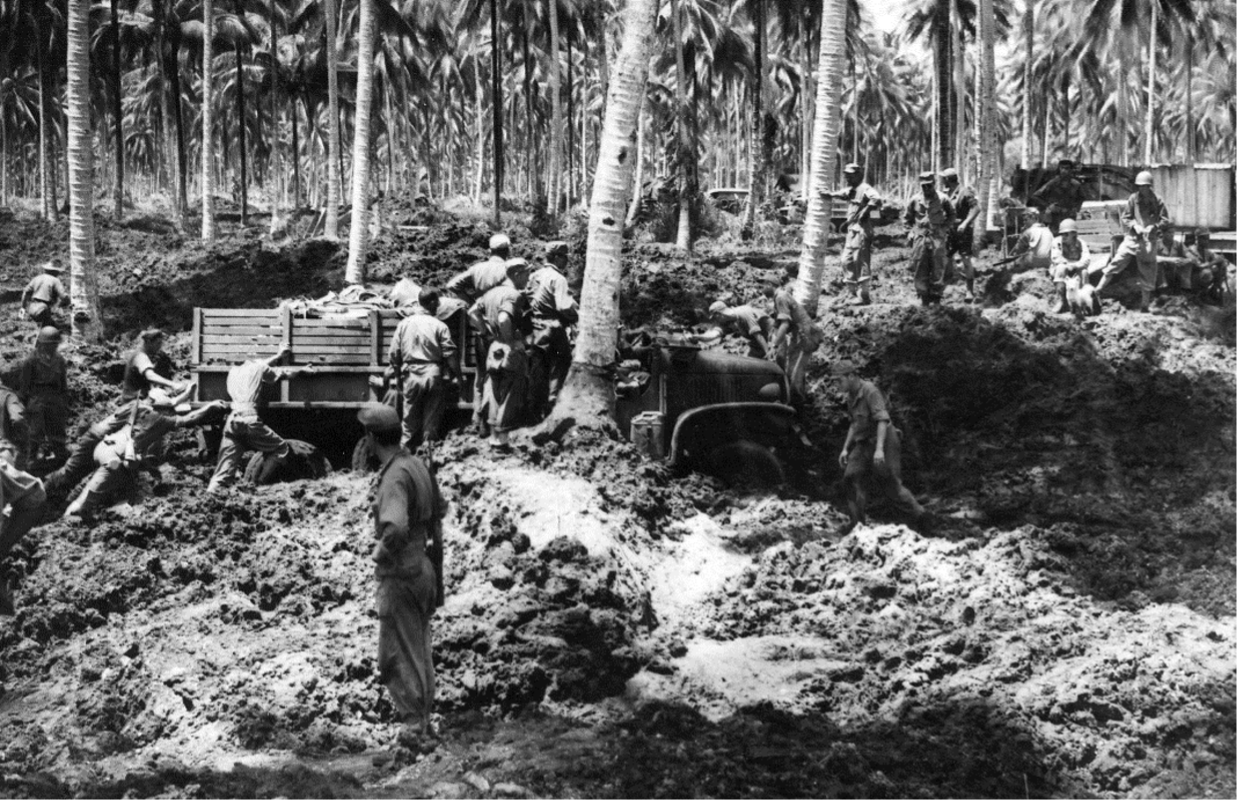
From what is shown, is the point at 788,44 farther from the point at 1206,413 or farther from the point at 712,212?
the point at 1206,413

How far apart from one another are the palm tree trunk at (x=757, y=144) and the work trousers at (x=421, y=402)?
14552 millimetres

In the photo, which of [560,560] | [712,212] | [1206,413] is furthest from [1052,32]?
[560,560]

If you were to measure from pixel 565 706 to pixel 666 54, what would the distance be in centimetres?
3411

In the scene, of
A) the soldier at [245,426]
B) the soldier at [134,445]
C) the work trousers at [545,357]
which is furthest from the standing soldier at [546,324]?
the soldier at [134,445]

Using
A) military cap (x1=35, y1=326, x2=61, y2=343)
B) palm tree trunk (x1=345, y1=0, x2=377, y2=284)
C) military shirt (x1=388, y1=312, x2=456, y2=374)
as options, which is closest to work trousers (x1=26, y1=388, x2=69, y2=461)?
military cap (x1=35, y1=326, x2=61, y2=343)

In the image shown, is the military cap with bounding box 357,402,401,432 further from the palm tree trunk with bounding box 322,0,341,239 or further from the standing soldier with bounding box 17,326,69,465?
the palm tree trunk with bounding box 322,0,341,239

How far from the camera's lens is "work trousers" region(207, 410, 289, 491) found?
11.4 meters

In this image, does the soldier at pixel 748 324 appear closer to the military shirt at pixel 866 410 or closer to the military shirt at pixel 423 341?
the military shirt at pixel 866 410

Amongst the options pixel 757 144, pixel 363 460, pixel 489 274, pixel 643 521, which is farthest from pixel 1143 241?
pixel 757 144

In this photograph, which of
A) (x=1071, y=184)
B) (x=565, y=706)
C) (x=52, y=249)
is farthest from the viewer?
(x=52, y=249)

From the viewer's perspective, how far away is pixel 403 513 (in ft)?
23.2

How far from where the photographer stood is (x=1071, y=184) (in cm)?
2128

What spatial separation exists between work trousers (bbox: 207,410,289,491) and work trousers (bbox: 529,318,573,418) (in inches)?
87.0

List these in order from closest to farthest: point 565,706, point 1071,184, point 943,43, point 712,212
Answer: point 565,706 < point 1071,184 < point 712,212 < point 943,43
